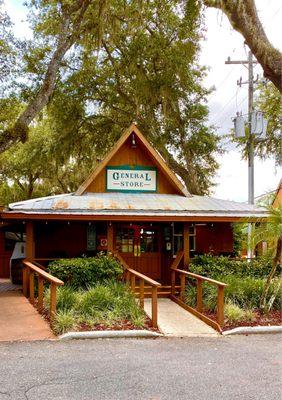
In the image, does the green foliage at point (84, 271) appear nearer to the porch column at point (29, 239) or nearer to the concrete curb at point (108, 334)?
the porch column at point (29, 239)

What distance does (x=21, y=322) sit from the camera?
8.83m

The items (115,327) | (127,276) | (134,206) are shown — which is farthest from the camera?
(134,206)

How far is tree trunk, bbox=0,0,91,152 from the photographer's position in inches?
493

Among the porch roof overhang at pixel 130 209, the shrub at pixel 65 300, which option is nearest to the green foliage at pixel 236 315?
the shrub at pixel 65 300

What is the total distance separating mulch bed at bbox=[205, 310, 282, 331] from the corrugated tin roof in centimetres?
421

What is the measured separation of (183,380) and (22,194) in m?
34.2

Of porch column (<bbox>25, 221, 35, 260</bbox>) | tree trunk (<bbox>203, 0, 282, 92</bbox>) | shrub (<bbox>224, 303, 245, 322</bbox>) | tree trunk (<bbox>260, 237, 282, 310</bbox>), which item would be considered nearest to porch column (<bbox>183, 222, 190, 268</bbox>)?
tree trunk (<bbox>260, 237, 282, 310</bbox>)

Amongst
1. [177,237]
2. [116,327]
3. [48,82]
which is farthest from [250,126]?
[116,327]

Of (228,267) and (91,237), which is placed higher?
(91,237)

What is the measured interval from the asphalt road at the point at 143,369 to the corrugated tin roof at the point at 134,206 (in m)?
5.90

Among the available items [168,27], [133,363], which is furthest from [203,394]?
[168,27]

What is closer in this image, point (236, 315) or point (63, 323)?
point (63, 323)

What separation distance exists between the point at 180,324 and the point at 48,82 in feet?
25.3

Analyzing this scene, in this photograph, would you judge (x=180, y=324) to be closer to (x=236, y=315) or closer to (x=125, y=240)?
(x=236, y=315)
